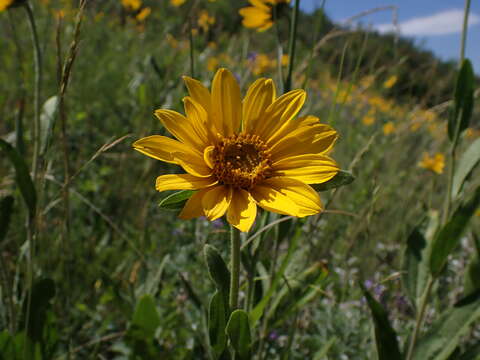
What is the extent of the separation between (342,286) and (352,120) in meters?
3.51

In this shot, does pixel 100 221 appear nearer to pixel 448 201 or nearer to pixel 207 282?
pixel 207 282

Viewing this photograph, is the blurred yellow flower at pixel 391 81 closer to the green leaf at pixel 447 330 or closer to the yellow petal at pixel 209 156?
the green leaf at pixel 447 330

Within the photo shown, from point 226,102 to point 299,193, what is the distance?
0.82 ft

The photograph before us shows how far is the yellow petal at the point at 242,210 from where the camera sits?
757 millimetres

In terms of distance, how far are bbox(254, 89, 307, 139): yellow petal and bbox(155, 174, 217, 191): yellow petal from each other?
20cm

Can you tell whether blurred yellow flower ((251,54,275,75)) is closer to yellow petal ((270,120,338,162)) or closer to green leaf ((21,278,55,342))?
yellow petal ((270,120,338,162))

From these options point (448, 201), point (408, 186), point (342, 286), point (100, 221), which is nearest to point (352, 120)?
point (408, 186)

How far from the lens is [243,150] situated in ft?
3.19

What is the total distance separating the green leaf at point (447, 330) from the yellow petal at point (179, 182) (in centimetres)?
70

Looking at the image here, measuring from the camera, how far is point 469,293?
1.13 metres

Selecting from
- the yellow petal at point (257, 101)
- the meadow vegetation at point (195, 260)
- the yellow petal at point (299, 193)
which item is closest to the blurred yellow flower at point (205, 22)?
the meadow vegetation at point (195, 260)

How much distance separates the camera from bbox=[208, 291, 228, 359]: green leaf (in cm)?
83

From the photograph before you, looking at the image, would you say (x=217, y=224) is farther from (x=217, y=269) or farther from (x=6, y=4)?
(x=6, y=4)

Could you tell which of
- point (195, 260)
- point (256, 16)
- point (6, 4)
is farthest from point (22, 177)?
point (256, 16)
